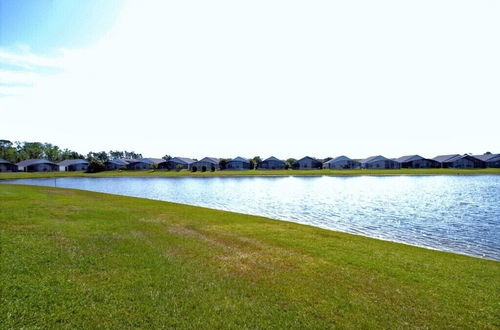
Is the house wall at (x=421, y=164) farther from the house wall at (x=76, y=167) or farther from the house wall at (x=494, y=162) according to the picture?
the house wall at (x=76, y=167)

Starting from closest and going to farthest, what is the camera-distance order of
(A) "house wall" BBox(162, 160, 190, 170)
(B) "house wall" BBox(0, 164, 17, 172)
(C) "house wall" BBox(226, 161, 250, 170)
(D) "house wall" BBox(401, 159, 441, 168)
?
(B) "house wall" BBox(0, 164, 17, 172) → (D) "house wall" BBox(401, 159, 441, 168) → (A) "house wall" BBox(162, 160, 190, 170) → (C) "house wall" BBox(226, 161, 250, 170)

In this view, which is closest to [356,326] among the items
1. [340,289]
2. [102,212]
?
[340,289]

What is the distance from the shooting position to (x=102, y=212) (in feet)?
65.0

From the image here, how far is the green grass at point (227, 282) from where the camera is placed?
6.78 m

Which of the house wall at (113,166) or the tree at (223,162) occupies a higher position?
the tree at (223,162)

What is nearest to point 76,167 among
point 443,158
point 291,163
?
point 291,163

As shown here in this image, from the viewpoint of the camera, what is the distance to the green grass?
678 centimetres

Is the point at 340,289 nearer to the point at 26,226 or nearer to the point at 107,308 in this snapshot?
the point at 107,308

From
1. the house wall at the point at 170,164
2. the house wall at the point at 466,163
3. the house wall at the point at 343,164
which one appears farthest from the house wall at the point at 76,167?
the house wall at the point at 466,163

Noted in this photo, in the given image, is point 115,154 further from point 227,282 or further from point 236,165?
point 227,282

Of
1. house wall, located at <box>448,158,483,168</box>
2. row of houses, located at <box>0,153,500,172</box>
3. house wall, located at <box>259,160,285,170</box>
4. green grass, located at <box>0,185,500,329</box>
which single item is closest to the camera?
green grass, located at <box>0,185,500,329</box>

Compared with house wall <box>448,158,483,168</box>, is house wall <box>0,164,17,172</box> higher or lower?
lower

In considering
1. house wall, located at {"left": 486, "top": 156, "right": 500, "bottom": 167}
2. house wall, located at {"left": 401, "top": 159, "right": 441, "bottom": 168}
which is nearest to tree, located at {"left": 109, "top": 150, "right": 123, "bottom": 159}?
house wall, located at {"left": 401, "top": 159, "right": 441, "bottom": 168}

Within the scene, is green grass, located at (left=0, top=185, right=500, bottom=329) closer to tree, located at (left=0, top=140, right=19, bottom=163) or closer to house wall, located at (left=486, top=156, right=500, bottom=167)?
house wall, located at (left=486, top=156, right=500, bottom=167)
